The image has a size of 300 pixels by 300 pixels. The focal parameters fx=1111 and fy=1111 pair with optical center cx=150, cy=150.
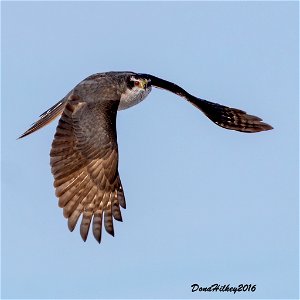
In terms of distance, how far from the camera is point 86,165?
18.5 meters

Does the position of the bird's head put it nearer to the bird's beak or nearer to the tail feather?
the bird's beak

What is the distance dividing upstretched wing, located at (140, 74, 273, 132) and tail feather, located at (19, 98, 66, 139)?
1991 millimetres

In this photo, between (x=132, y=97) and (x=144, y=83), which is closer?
(x=132, y=97)

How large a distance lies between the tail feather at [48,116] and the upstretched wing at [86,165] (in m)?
1.12

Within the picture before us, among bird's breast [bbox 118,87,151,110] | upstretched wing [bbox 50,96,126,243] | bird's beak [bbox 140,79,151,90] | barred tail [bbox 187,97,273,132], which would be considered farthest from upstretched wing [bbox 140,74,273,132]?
upstretched wing [bbox 50,96,126,243]

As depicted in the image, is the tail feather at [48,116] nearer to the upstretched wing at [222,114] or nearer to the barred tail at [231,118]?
the upstretched wing at [222,114]

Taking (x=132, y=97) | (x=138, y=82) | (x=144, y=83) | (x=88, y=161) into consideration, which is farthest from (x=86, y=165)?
(x=144, y=83)

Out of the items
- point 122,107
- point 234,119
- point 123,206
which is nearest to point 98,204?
point 123,206

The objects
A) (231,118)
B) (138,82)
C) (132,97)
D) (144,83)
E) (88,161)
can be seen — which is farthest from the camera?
(231,118)

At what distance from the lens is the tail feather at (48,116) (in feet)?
Answer: 65.3

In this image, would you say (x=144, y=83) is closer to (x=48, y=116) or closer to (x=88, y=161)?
(x=48, y=116)

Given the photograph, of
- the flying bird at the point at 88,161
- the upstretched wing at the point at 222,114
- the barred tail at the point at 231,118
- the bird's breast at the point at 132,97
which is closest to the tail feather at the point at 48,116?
the flying bird at the point at 88,161

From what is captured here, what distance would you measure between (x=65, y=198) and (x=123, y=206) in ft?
3.67

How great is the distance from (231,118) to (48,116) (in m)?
3.99
